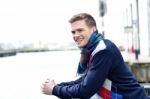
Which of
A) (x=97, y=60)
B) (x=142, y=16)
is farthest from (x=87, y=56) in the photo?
(x=142, y=16)

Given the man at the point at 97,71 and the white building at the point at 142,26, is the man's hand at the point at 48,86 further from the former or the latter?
the white building at the point at 142,26

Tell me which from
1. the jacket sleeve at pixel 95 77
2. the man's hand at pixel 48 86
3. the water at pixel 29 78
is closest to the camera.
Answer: the jacket sleeve at pixel 95 77

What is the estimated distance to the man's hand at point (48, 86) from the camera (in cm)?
361

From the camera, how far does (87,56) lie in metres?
3.59

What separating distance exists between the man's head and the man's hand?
0.35 meters

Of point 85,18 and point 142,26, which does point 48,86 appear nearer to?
point 85,18

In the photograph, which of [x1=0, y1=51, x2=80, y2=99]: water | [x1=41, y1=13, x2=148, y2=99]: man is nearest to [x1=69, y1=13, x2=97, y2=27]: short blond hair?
[x1=41, y1=13, x2=148, y2=99]: man

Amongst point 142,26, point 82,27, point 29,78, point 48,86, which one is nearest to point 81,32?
point 82,27

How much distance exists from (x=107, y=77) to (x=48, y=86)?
1.43ft

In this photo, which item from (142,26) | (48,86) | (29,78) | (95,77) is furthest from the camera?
(29,78)

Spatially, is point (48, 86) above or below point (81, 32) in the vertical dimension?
below

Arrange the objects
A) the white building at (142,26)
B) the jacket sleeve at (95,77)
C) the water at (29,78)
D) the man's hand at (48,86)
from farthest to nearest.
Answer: the white building at (142,26) < the water at (29,78) < the man's hand at (48,86) < the jacket sleeve at (95,77)

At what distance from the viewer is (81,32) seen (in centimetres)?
353

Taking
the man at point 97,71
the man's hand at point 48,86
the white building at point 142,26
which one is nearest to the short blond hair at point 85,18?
the man at point 97,71
